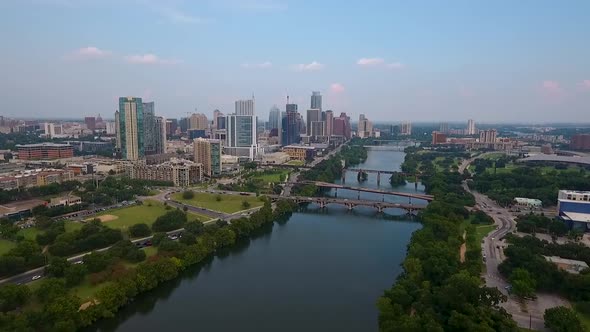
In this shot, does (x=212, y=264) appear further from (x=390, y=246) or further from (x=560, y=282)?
(x=560, y=282)

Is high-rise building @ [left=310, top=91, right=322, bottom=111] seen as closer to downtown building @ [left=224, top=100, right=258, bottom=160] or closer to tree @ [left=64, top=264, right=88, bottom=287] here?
downtown building @ [left=224, top=100, right=258, bottom=160]

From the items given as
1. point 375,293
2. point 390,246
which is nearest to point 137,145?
point 390,246

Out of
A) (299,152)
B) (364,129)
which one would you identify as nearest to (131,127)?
(299,152)

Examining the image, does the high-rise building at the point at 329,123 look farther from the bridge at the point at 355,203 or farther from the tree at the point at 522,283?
the tree at the point at 522,283

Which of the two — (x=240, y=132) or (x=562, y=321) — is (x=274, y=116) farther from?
(x=562, y=321)

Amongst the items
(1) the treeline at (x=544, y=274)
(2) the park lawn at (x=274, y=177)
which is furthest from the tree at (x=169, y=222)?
(2) the park lawn at (x=274, y=177)

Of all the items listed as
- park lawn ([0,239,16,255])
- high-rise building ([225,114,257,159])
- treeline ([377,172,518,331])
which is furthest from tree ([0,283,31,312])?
high-rise building ([225,114,257,159])
